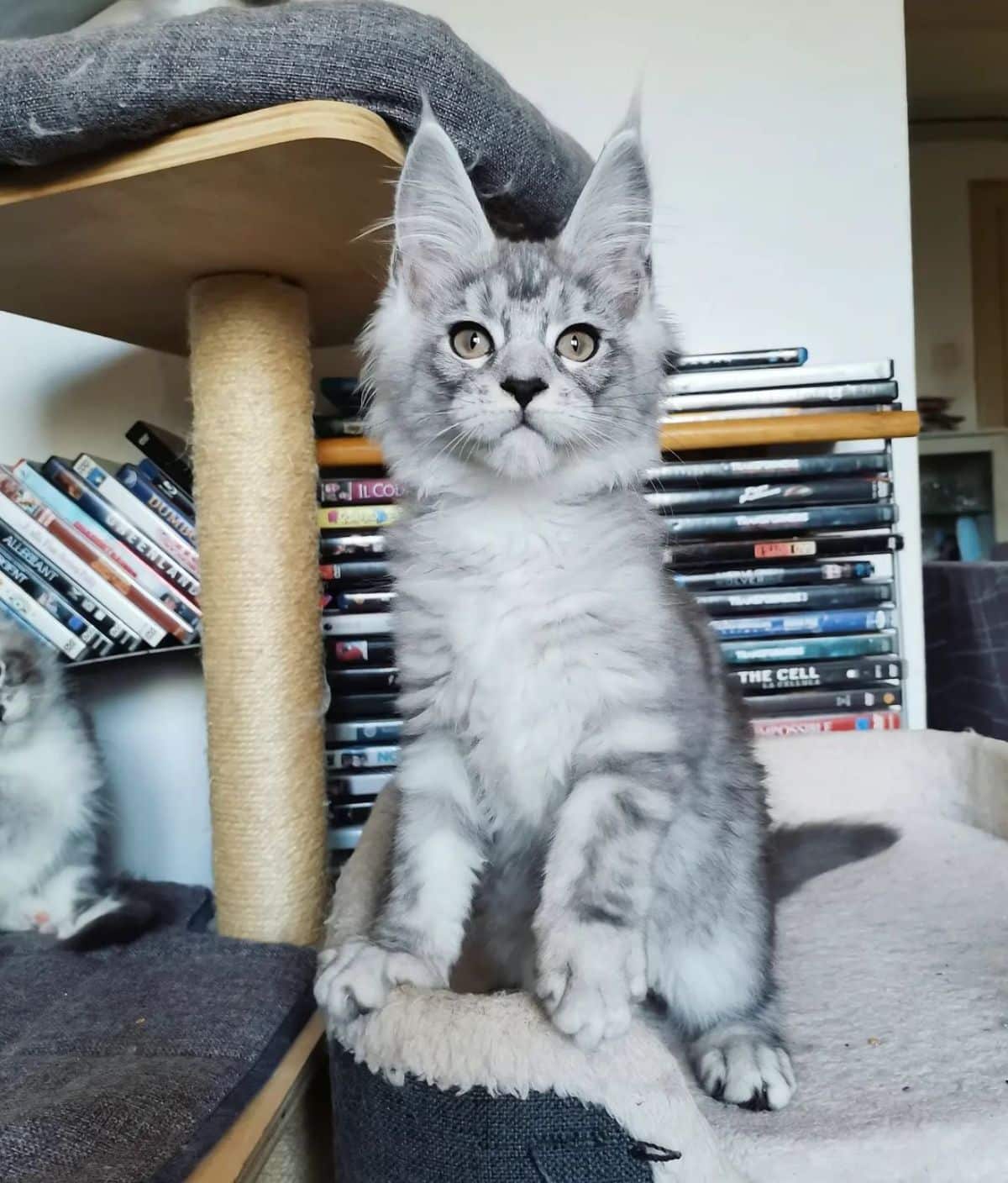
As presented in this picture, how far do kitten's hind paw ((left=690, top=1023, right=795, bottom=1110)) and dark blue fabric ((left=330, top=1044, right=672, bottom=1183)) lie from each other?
0.18 meters

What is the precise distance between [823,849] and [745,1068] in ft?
1.66

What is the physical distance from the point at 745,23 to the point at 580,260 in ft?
3.67

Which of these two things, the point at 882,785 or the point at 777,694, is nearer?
the point at 882,785

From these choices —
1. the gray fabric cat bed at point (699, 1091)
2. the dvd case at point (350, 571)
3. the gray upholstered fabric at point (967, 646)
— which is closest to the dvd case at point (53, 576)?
the dvd case at point (350, 571)

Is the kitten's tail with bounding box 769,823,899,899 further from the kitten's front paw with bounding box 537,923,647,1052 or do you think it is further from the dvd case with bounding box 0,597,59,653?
the dvd case with bounding box 0,597,59,653

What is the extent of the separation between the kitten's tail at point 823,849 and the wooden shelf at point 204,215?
0.94m

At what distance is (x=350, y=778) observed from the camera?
1.59 m

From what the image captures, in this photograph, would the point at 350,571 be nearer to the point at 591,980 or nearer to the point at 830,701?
the point at 830,701

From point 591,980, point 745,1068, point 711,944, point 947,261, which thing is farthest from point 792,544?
point 947,261

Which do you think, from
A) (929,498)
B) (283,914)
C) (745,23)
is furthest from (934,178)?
(283,914)

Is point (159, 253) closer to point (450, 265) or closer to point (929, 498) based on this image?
point (450, 265)

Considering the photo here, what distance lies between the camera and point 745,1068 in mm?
816

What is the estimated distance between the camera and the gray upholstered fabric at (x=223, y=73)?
0.85m

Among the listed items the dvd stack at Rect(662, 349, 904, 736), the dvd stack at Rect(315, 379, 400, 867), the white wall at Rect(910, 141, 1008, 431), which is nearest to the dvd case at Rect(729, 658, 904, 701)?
the dvd stack at Rect(662, 349, 904, 736)
